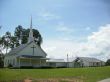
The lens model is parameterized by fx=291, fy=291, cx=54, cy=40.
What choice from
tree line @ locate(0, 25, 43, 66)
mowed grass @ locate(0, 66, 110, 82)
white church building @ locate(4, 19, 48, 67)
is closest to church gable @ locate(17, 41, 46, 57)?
white church building @ locate(4, 19, 48, 67)

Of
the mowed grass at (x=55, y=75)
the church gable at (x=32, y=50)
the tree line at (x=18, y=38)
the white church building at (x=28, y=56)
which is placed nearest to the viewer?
the mowed grass at (x=55, y=75)

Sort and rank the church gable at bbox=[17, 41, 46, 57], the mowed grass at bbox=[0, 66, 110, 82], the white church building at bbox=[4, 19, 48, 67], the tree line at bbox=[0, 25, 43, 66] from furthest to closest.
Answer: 1. the tree line at bbox=[0, 25, 43, 66]
2. the church gable at bbox=[17, 41, 46, 57]
3. the white church building at bbox=[4, 19, 48, 67]
4. the mowed grass at bbox=[0, 66, 110, 82]

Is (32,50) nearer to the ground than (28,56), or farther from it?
farther from it

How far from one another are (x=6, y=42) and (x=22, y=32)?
7.53 metres

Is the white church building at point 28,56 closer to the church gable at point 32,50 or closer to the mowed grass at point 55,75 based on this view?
the church gable at point 32,50

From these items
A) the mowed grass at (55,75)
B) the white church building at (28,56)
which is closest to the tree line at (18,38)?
the white church building at (28,56)

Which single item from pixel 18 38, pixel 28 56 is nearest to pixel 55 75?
pixel 28 56

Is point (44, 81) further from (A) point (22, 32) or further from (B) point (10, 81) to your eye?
(A) point (22, 32)

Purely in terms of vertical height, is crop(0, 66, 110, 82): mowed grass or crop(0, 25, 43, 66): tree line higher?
crop(0, 25, 43, 66): tree line

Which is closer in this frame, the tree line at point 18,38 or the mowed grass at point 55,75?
the mowed grass at point 55,75

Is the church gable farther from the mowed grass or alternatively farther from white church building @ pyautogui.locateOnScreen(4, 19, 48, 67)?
the mowed grass

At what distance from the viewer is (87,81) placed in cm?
2609

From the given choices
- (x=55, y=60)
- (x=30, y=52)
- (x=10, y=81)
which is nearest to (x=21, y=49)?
(x=30, y=52)

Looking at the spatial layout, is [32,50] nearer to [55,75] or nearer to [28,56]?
[28,56]
